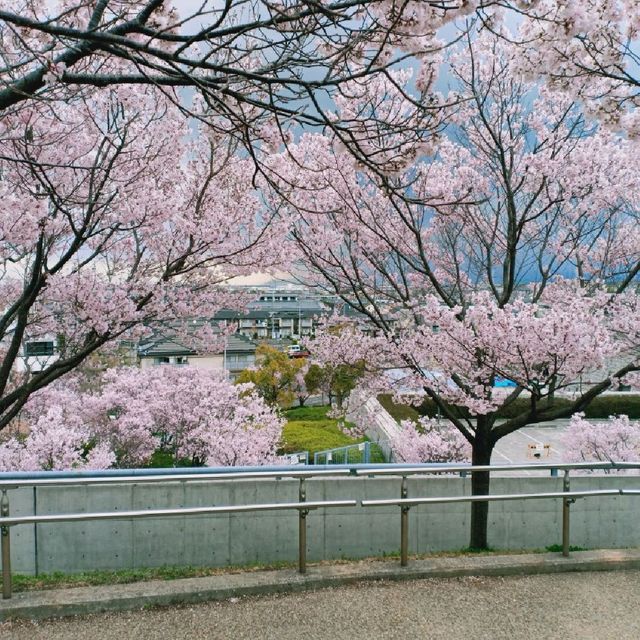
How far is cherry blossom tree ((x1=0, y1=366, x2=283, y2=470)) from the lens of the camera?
45.6 ft

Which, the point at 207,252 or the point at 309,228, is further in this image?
the point at 309,228

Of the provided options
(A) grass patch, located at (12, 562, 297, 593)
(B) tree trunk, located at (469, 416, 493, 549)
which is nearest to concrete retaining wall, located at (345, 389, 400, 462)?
(B) tree trunk, located at (469, 416, 493, 549)

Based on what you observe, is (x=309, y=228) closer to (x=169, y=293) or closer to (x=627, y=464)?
(x=169, y=293)

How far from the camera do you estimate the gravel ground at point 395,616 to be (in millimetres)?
2852

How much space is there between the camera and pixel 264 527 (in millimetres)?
4840

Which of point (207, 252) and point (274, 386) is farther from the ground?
point (207, 252)

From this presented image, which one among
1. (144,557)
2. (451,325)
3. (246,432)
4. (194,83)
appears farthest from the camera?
(246,432)

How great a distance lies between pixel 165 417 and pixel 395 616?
14.6 metres

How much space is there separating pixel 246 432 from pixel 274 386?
39.3ft

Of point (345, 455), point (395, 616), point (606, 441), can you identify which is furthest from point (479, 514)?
point (606, 441)

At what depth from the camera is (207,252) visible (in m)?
7.87

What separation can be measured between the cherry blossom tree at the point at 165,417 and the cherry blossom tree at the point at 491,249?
578 centimetres

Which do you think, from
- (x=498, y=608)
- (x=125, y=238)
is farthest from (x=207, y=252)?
(x=498, y=608)

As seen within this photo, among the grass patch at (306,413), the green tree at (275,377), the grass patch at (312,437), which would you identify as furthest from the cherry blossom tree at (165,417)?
the grass patch at (306,413)
